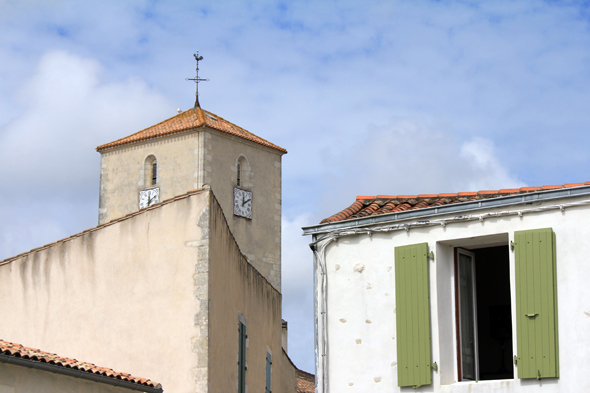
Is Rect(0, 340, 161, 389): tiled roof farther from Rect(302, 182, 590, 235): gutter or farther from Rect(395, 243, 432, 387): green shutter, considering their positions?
Rect(395, 243, 432, 387): green shutter

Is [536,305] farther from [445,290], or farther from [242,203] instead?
[242,203]

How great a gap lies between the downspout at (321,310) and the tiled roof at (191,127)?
24.6m

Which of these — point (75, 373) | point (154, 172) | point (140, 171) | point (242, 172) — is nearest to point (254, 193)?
point (242, 172)

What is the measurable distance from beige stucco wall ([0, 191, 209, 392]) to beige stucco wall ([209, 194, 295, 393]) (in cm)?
27

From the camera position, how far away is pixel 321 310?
13.0 m

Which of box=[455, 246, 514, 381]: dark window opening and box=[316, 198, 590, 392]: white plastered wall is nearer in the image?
box=[316, 198, 590, 392]: white plastered wall

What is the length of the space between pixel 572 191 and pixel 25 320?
8472 millimetres

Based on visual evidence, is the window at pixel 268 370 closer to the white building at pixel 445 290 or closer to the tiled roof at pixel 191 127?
the white building at pixel 445 290

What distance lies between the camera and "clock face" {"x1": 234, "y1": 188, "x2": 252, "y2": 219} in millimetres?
37719

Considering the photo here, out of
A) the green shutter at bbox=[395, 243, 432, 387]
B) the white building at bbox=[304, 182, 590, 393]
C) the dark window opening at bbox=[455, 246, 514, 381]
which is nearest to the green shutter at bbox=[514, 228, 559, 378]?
the white building at bbox=[304, 182, 590, 393]

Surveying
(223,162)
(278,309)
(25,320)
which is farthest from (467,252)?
(223,162)

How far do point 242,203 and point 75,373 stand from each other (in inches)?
1017

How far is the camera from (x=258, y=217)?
1506 inches

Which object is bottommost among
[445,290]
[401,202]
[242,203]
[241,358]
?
[241,358]
